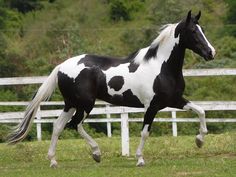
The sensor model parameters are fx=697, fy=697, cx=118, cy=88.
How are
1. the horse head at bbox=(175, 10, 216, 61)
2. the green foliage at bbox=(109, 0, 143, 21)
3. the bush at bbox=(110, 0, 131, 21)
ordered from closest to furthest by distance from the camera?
the horse head at bbox=(175, 10, 216, 61) < the green foliage at bbox=(109, 0, 143, 21) < the bush at bbox=(110, 0, 131, 21)

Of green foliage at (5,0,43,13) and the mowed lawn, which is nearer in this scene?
the mowed lawn

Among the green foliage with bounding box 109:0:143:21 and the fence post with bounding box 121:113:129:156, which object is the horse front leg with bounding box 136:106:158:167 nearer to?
the fence post with bounding box 121:113:129:156

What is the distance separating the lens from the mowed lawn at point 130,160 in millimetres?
9414

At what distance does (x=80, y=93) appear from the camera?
10727 mm

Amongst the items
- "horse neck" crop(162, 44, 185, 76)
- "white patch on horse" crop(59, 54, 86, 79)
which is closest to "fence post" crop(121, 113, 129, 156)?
"white patch on horse" crop(59, 54, 86, 79)

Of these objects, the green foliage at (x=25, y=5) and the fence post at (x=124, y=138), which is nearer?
the fence post at (x=124, y=138)

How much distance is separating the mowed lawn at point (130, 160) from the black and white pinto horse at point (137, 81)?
0.39 metres

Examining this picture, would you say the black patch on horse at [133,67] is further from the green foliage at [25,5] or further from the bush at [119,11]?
the green foliage at [25,5]

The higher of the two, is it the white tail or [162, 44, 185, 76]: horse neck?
[162, 44, 185, 76]: horse neck

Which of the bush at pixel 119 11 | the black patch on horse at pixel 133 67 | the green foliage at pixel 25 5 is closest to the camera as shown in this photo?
the black patch on horse at pixel 133 67

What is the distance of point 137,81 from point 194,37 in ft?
3.53

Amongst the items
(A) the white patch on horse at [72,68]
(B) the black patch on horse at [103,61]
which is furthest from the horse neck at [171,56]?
(A) the white patch on horse at [72,68]

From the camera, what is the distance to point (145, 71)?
10.5m

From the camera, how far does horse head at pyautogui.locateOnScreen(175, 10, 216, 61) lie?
33.8 feet
